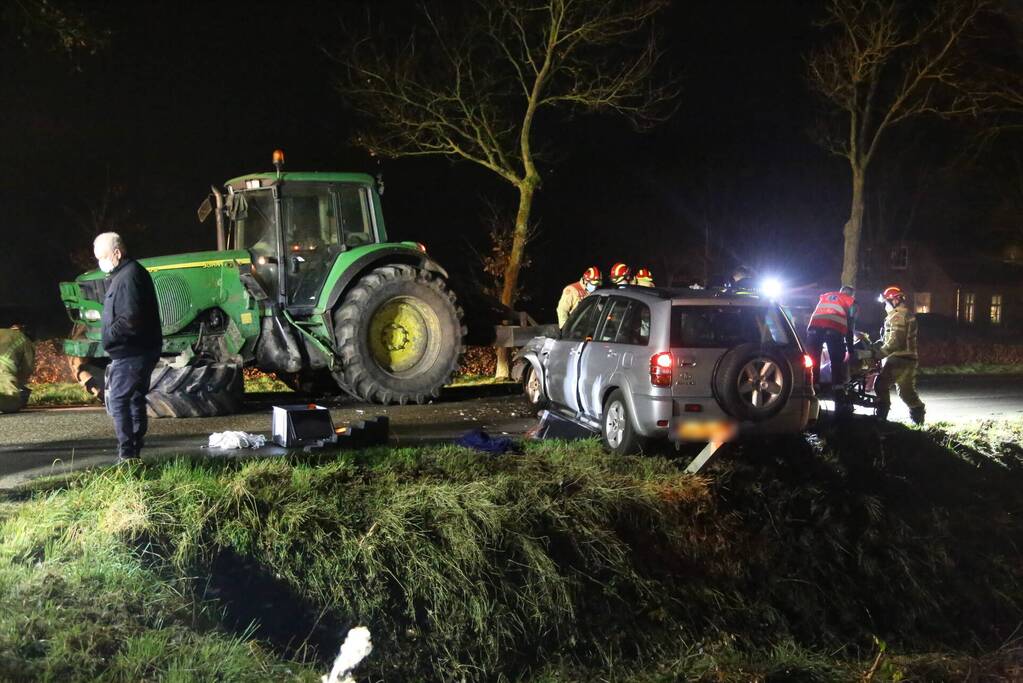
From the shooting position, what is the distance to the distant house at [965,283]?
2233 inches

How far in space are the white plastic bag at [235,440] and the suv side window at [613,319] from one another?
3.61 metres

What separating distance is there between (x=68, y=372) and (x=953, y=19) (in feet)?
61.3

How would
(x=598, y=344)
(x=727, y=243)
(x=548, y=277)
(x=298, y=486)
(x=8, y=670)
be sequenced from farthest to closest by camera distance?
1. (x=727, y=243)
2. (x=548, y=277)
3. (x=598, y=344)
4. (x=298, y=486)
5. (x=8, y=670)

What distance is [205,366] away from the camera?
12.2m

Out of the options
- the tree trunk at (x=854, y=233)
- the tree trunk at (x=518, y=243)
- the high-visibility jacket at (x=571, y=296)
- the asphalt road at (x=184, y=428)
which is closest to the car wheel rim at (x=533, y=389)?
the asphalt road at (x=184, y=428)

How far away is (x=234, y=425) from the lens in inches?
452

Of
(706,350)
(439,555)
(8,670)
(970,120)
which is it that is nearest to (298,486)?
(439,555)

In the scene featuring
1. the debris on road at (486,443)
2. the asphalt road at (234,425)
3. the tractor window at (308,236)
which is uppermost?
the tractor window at (308,236)

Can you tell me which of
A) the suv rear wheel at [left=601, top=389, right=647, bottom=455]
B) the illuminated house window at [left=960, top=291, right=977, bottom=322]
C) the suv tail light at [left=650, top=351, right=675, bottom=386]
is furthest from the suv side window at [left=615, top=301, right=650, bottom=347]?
the illuminated house window at [left=960, top=291, right=977, bottom=322]

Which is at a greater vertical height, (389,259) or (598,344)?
(389,259)

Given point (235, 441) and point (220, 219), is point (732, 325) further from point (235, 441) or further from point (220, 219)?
point (220, 219)

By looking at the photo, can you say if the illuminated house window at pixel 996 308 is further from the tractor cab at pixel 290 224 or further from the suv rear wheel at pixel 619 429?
the suv rear wheel at pixel 619 429

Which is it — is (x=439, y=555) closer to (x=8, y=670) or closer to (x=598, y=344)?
(x=8, y=670)

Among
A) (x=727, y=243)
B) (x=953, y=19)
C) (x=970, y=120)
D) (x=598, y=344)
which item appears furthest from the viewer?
(x=727, y=243)
